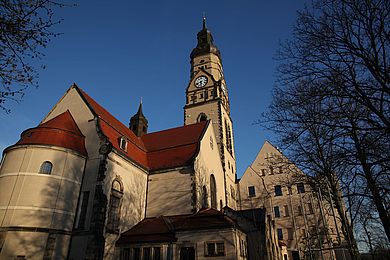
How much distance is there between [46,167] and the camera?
1688 centimetres

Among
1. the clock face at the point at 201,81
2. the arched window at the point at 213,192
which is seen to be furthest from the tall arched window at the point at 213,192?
the clock face at the point at 201,81

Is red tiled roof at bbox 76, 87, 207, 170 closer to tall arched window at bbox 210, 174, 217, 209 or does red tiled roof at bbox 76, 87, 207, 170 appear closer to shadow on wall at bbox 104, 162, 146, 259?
shadow on wall at bbox 104, 162, 146, 259

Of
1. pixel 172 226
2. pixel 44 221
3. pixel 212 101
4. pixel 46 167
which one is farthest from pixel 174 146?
pixel 212 101

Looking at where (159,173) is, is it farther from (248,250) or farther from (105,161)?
(248,250)

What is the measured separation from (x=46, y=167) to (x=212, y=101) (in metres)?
24.0

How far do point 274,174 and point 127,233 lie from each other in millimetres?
21660

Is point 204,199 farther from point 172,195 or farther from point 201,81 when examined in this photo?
point 201,81

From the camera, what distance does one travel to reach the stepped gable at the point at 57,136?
17656 mm

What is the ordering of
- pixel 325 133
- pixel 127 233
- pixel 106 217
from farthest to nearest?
pixel 127 233, pixel 106 217, pixel 325 133

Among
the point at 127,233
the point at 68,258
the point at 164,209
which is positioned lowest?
the point at 68,258

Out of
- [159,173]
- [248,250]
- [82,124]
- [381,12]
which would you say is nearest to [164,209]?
[159,173]

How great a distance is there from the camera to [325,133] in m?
9.63

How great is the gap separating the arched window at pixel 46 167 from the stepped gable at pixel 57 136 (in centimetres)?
133

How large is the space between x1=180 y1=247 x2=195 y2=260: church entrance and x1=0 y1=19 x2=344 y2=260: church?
0.06 m
